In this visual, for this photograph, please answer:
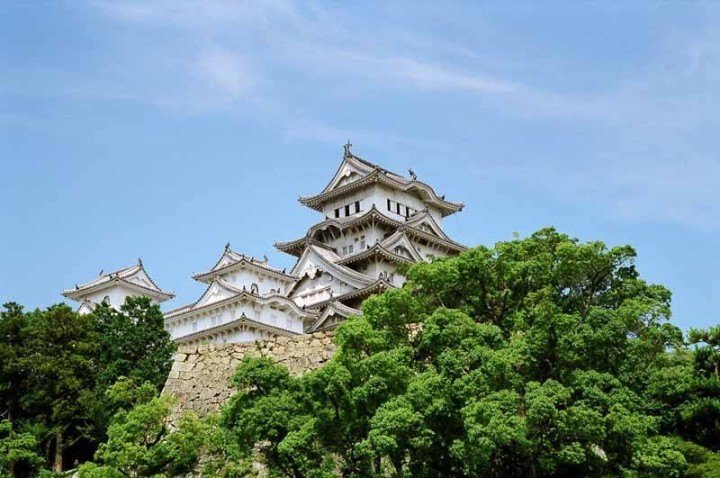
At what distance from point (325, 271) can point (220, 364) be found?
916 inches

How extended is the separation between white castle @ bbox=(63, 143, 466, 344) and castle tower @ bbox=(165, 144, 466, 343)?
50mm

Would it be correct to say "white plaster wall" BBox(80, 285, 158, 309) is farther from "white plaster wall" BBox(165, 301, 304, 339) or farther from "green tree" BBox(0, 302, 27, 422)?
"green tree" BBox(0, 302, 27, 422)

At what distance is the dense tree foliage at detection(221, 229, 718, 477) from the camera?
1802cm

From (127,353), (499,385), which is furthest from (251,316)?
(499,385)

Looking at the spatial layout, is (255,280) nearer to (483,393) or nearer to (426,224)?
(426,224)

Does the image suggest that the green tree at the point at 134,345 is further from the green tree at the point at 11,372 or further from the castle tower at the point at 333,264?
the castle tower at the point at 333,264

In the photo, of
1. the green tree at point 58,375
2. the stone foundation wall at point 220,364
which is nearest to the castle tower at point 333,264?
the green tree at point 58,375

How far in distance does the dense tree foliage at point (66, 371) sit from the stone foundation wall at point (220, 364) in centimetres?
237

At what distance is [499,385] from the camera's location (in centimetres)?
1867

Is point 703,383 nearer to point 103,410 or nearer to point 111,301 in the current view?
point 103,410

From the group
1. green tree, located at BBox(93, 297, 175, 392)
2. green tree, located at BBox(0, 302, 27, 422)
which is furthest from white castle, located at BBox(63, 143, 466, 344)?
green tree, located at BBox(0, 302, 27, 422)

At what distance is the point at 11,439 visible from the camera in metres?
24.9

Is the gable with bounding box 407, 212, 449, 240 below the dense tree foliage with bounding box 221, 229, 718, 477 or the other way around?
the other way around

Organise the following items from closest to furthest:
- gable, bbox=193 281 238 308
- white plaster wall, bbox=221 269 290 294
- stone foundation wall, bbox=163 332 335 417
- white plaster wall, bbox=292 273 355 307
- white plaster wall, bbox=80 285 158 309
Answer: stone foundation wall, bbox=163 332 335 417 → gable, bbox=193 281 238 308 → white plaster wall, bbox=292 273 355 307 → white plaster wall, bbox=221 269 290 294 → white plaster wall, bbox=80 285 158 309
